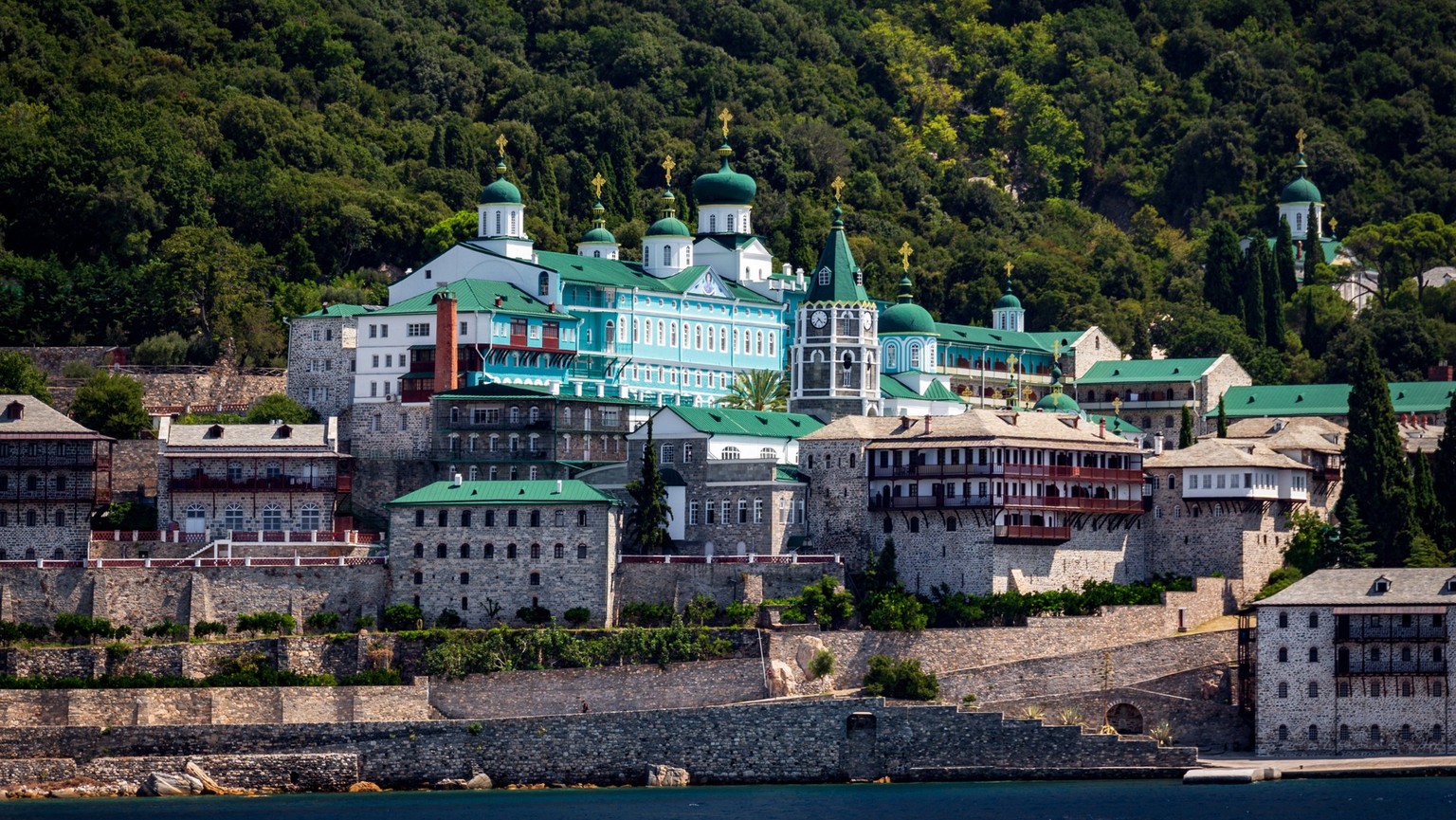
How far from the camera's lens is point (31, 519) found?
337 feet

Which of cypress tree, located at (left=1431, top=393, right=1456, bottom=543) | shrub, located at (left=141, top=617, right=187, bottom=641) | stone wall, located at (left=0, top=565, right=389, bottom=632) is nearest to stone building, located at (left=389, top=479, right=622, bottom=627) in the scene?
stone wall, located at (left=0, top=565, right=389, bottom=632)

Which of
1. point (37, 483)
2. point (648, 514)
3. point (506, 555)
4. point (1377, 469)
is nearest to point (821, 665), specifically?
point (648, 514)

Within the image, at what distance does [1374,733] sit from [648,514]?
24.3 meters

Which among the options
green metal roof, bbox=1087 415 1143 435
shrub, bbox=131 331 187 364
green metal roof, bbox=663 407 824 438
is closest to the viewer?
green metal roof, bbox=663 407 824 438

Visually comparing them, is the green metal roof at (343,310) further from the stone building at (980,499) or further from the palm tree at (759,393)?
the stone building at (980,499)

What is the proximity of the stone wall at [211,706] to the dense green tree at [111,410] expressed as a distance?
658 inches

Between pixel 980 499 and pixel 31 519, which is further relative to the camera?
pixel 31 519

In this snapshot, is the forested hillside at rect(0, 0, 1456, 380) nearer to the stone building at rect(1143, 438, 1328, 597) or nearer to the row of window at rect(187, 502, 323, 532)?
the row of window at rect(187, 502, 323, 532)

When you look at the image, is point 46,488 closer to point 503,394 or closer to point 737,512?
point 503,394

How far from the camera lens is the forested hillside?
129875 mm

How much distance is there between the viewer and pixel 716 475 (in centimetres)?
10556

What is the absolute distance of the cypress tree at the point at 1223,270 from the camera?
473 feet

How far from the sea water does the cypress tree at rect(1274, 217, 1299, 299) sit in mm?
57089

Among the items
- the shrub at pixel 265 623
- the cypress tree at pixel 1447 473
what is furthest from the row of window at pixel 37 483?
the cypress tree at pixel 1447 473
